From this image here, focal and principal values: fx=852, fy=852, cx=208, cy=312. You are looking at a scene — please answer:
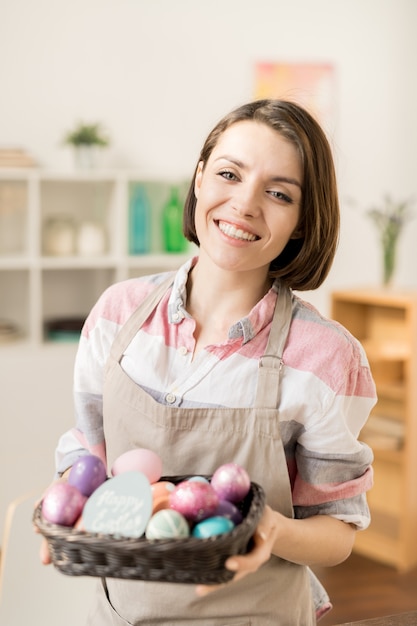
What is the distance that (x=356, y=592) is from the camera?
11.5 ft

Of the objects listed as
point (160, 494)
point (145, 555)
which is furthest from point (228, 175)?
point (145, 555)

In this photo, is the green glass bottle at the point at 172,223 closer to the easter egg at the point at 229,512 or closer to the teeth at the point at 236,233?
the teeth at the point at 236,233

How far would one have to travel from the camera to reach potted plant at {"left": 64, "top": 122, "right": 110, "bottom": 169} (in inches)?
155

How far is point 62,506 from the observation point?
111 centimetres

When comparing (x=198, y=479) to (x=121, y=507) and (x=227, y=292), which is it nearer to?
(x=121, y=507)

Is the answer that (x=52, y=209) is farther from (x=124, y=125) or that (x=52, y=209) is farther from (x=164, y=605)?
(x=164, y=605)

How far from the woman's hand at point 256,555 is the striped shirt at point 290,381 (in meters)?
0.18

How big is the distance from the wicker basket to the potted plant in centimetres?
309

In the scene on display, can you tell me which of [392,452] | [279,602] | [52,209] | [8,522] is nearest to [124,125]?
[52,209]

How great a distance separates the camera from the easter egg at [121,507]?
1.06 metres

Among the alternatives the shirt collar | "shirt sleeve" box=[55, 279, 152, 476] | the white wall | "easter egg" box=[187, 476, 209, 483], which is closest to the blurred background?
the white wall

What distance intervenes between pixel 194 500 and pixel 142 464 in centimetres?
13

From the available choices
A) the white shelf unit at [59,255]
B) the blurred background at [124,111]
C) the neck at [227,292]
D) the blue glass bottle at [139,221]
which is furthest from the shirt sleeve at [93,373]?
the blue glass bottle at [139,221]

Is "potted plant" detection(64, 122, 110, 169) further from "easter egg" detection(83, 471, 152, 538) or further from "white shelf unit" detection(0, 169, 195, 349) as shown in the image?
"easter egg" detection(83, 471, 152, 538)
